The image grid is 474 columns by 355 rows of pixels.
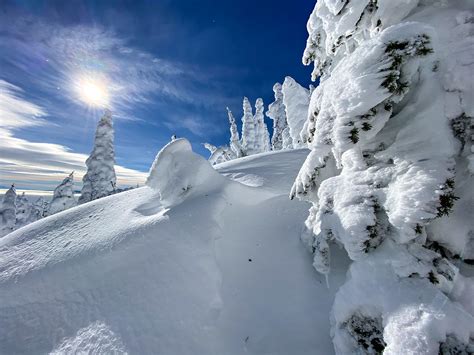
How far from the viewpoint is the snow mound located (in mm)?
6043

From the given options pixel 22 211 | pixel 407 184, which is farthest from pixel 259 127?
pixel 22 211

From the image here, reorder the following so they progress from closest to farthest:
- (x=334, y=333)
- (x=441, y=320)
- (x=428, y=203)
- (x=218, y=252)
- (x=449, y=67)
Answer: (x=441, y=320) < (x=428, y=203) < (x=449, y=67) < (x=334, y=333) < (x=218, y=252)

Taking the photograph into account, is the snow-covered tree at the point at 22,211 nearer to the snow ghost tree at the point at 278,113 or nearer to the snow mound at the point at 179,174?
the snow ghost tree at the point at 278,113

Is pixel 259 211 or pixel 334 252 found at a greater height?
pixel 259 211

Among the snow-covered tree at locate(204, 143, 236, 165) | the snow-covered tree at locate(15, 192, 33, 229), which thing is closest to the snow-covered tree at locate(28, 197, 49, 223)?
the snow-covered tree at locate(15, 192, 33, 229)

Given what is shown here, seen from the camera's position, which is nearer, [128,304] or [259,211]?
[128,304]

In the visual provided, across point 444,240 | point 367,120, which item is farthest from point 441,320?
point 367,120

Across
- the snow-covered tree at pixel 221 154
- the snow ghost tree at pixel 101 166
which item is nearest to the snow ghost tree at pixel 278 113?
the snow-covered tree at pixel 221 154

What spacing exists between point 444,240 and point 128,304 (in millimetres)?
3853

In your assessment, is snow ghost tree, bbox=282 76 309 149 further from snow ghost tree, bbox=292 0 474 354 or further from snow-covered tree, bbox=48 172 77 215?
snow-covered tree, bbox=48 172 77 215

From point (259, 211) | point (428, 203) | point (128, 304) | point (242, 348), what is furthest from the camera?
point (259, 211)

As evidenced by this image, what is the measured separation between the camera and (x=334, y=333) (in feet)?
9.20

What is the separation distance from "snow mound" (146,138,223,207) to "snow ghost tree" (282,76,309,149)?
18939mm

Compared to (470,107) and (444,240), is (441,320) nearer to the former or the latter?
(444,240)
